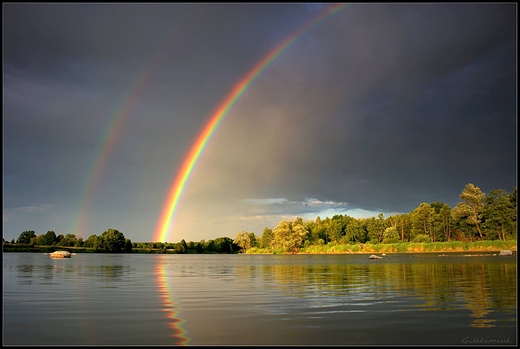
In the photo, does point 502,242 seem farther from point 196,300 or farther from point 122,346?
point 122,346

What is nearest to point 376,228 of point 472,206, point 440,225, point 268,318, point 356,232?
point 356,232

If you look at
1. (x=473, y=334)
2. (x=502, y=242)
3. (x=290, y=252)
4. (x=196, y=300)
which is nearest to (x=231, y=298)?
(x=196, y=300)

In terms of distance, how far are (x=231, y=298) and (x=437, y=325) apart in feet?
41.3

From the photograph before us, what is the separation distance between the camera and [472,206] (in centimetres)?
14338

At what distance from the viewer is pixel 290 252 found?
185375mm

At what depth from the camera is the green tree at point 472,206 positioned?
13925cm

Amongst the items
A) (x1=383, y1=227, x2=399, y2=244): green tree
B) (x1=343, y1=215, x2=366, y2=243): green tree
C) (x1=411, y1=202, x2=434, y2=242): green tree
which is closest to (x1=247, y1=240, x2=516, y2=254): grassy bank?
(x1=383, y1=227, x2=399, y2=244): green tree

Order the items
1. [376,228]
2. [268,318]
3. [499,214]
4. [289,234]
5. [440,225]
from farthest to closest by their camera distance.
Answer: [376,228]
[289,234]
[440,225]
[499,214]
[268,318]

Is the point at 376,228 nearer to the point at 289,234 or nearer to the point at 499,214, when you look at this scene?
the point at 289,234

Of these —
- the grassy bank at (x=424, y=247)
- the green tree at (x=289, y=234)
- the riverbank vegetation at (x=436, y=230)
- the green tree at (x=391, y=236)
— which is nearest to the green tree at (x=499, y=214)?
the riverbank vegetation at (x=436, y=230)

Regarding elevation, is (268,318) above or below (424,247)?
above

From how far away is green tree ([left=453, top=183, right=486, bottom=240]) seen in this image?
5482 inches

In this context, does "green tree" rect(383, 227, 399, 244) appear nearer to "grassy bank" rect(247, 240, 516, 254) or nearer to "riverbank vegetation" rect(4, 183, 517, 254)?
"riverbank vegetation" rect(4, 183, 517, 254)

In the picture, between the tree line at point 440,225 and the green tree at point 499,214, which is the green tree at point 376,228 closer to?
the tree line at point 440,225
